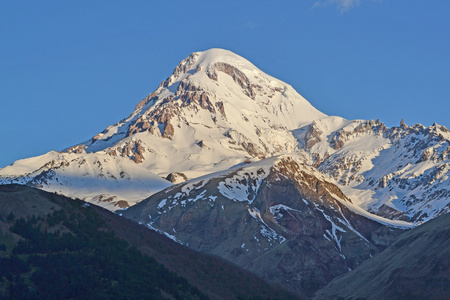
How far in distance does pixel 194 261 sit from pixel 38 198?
40373 mm

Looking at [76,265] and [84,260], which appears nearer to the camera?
[76,265]

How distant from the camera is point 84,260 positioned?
525ft

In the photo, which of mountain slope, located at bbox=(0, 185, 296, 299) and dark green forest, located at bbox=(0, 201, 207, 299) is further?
mountain slope, located at bbox=(0, 185, 296, 299)

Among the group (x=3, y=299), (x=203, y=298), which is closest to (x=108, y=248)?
(x=203, y=298)

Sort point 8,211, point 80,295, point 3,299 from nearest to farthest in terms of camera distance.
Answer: point 3,299, point 80,295, point 8,211

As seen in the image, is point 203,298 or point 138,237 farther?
point 138,237

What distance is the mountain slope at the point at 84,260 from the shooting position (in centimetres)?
14762

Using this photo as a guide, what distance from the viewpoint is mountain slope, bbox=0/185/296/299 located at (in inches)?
5812

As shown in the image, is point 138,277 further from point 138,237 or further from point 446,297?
point 446,297

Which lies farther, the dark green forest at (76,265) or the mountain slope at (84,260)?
the mountain slope at (84,260)

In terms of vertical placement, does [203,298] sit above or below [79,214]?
below

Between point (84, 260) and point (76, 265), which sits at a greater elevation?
point (84, 260)

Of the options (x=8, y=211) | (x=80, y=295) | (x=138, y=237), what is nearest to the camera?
(x=80, y=295)

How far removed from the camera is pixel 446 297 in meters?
196
